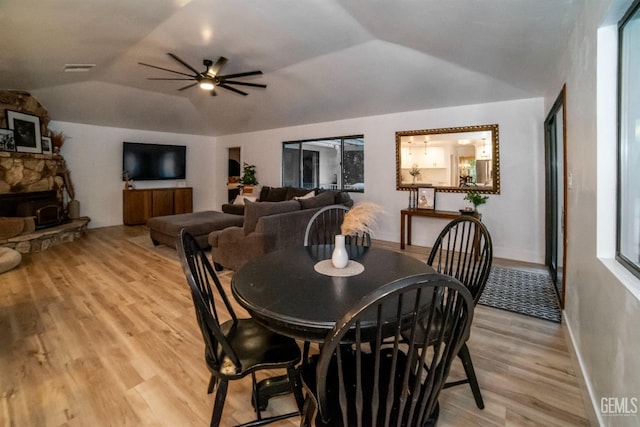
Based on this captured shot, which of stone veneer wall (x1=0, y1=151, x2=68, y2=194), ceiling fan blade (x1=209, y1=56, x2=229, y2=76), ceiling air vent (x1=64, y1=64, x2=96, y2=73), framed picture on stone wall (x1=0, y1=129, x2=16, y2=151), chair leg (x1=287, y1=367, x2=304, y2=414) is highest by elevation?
ceiling air vent (x1=64, y1=64, x2=96, y2=73)

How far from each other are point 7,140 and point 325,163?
5.42 m

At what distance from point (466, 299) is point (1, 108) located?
6.82 metres

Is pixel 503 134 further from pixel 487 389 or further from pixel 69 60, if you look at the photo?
pixel 69 60

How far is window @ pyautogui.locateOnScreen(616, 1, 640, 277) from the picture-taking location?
1331 millimetres

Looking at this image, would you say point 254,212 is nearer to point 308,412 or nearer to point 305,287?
point 305,287

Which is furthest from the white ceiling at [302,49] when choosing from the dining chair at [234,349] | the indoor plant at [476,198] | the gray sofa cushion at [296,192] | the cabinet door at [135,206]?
the dining chair at [234,349]

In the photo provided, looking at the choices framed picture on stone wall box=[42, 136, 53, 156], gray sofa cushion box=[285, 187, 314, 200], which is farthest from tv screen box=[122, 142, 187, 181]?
gray sofa cushion box=[285, 187, 314, 200]

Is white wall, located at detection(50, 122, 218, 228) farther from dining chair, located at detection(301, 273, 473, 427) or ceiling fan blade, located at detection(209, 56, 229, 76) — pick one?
dining chair, located at detection(301, 273, 473, 427)

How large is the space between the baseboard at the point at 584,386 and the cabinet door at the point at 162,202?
24.8 feet

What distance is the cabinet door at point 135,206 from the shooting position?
6711 mm

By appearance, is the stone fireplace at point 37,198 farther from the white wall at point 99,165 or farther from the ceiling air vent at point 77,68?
the ceiling air vent at point 77,68

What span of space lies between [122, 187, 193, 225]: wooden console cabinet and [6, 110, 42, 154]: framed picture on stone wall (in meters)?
1.78

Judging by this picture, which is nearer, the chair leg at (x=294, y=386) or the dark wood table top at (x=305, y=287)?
the dark wood table top at (x=305, y=287)

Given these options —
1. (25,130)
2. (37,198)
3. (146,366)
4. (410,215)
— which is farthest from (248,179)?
(146,366)
